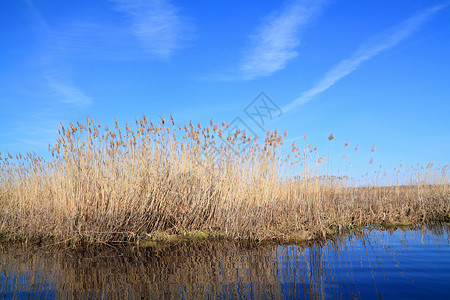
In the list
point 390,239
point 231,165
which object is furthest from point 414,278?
point 231,165

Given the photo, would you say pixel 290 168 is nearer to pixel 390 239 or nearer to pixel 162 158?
pixel 390 239

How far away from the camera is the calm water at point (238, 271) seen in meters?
2.83

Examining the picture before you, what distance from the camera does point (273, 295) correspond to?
2.69 metres

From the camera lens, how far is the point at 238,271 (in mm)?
3463

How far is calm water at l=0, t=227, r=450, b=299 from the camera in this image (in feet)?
9.28

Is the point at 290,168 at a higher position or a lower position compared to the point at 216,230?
higher

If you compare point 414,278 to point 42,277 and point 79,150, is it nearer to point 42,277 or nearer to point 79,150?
point 42,277

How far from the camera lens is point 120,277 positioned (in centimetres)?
341

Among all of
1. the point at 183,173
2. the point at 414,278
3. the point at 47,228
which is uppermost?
the point at 183,173

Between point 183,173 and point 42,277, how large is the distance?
3221 mm

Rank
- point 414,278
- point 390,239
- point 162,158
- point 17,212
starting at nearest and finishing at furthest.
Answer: point 414,278
point 390,239
point 162,158
point 17,212

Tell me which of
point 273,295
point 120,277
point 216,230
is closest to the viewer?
point 273,295

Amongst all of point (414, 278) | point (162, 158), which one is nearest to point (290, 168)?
point (162, 158)

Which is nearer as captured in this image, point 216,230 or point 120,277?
point 120,277
